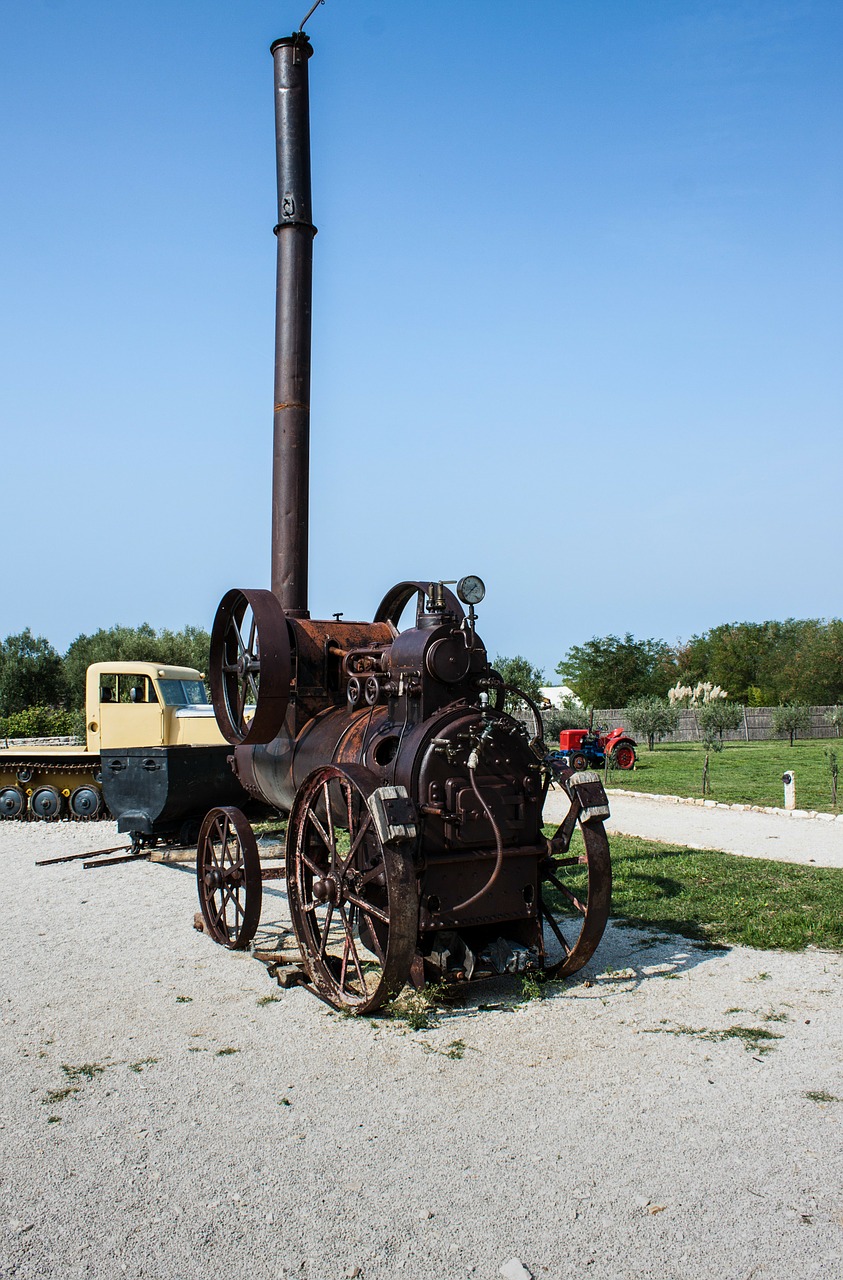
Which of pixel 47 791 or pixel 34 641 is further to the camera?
pixel 34 641

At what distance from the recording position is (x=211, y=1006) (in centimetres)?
590

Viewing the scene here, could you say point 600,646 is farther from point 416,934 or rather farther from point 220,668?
point 416,934

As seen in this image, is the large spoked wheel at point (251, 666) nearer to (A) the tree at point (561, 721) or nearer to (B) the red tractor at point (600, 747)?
(B) the red tractor at point (600, 747)

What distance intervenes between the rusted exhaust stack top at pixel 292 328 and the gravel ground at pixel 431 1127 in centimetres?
405

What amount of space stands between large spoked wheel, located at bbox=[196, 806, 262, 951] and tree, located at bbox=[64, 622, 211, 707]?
35047 millimetres

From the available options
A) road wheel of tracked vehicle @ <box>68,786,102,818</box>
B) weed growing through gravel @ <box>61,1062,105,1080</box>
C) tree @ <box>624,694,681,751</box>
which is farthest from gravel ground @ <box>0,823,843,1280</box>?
tree @ <box>624,694,681,751</box>

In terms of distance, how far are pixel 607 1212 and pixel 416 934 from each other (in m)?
1.89

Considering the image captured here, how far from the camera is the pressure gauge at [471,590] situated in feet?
19.9

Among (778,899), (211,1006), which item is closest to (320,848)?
(211,1006)

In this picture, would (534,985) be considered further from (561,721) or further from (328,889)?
(561,721)

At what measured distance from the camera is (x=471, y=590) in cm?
611

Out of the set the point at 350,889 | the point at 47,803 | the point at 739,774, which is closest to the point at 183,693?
the point at 47,803

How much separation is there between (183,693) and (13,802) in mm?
3242

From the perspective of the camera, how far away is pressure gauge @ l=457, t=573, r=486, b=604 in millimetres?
6074
